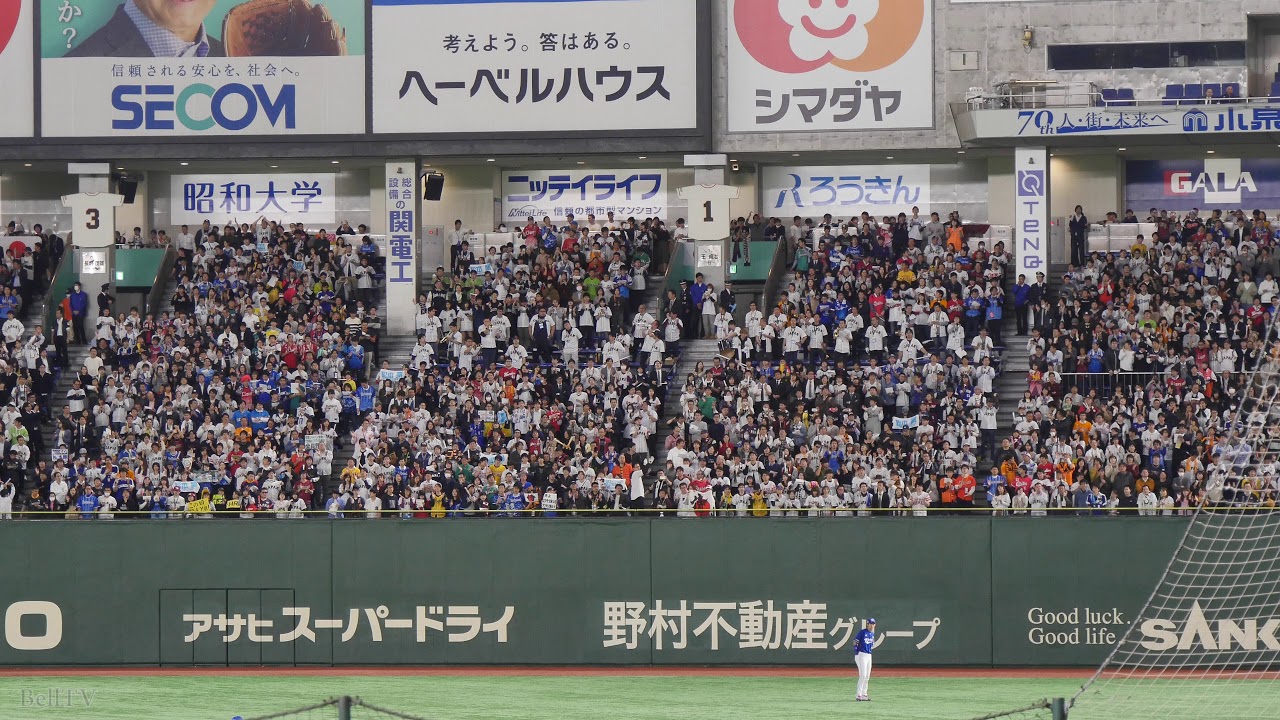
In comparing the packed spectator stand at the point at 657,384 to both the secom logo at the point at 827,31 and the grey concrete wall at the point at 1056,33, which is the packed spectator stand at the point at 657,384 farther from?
the secom logo at the point at 827,31

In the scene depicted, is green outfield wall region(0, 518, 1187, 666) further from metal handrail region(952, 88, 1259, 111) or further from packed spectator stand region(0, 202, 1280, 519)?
metal handrail region(952, 88, 1259, 111)

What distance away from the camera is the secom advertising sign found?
44.8m

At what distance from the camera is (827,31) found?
4256 centimetres

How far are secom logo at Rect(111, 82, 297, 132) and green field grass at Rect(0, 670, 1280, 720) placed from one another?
17.9 m

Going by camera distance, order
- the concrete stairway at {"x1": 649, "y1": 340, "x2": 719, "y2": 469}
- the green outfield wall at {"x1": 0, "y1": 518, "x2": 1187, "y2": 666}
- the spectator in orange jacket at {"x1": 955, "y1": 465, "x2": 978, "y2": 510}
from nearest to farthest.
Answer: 1. the green outfield wall at {"x1": 0, "y1": 518, "x2": 1187, "y2": 666}
2. the spectator in orange jacket at {"x1": 955, "y1": 465, "x2": 978, "y2": 510}
3. the concrete stairway at {"x1": 649, "y1": 340, "x2": 719, "y2": 469}

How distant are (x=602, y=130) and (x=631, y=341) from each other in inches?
253

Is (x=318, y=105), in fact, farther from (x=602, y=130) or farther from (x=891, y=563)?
(x=891, y=563)

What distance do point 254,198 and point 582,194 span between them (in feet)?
30.5

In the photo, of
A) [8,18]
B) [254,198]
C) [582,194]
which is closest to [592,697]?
[582,194]

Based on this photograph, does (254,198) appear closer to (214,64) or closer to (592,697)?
(214,64)

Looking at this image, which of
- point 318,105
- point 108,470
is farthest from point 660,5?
point 108,470

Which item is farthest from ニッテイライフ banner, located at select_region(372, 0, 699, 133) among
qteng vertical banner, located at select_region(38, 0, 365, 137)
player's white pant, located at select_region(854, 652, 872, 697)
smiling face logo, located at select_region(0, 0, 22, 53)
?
player's white pant, located at select_region(854, 652, 872, 697)

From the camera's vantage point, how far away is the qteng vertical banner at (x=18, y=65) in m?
43.7

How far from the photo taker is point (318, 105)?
1702 inches
